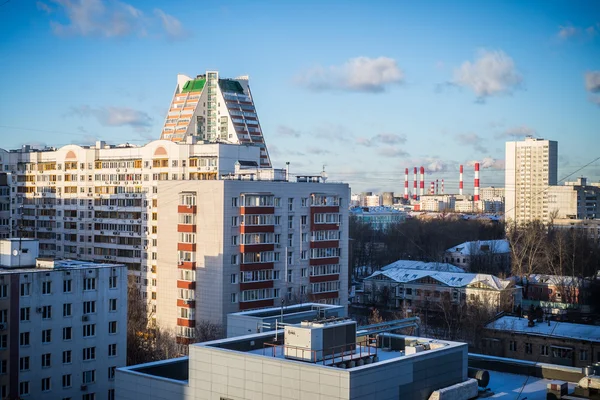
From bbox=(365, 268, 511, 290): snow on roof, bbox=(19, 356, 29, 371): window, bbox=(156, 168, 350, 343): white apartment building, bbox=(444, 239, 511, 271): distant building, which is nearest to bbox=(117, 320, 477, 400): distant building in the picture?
bbox=(19, 356, 29, 371): window

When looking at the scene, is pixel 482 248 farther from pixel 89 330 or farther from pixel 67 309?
pixel 67 309

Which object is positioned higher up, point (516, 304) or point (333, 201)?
point (333, 201)

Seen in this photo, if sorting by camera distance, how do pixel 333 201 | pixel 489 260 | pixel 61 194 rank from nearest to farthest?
pixel 333 201 → pixel 61 194 → pixel 489 260

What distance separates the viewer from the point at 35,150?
171 ft

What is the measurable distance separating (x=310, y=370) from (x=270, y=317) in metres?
8.32

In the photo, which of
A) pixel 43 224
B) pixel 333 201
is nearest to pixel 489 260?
pixel 333 201

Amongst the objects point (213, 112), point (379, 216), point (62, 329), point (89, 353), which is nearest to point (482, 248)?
point (213, 112)

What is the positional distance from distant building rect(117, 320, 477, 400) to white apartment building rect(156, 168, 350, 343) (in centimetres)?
1608

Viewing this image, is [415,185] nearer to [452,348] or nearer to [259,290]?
[259,290]

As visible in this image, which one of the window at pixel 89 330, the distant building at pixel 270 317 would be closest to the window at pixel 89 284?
the window at pixel 89 330

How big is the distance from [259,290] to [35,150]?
2615 cm

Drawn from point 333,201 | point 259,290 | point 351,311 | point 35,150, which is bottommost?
point 351,311

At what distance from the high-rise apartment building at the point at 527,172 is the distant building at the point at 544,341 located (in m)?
85.3

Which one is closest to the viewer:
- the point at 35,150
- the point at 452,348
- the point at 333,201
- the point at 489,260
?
the point at 452,348
